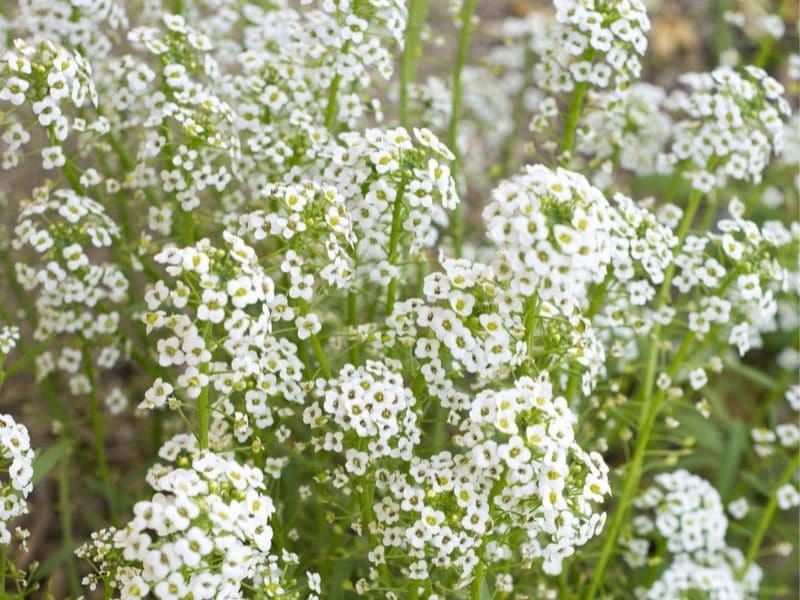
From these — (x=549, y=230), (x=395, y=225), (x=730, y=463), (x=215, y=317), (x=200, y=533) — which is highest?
(x=549, y=230)

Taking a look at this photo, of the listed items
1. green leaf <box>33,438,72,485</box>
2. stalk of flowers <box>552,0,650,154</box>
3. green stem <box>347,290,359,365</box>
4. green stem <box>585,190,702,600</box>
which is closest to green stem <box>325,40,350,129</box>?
green stem <box>347,290,359,365</box>

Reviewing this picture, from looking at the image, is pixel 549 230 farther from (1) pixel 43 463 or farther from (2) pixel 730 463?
(2) pixel 730 463

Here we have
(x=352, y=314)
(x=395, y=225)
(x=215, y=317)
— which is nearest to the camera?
(x=215, y=317)

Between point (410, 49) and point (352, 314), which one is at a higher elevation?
point (410, 49)

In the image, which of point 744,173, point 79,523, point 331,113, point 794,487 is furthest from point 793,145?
point 79,523

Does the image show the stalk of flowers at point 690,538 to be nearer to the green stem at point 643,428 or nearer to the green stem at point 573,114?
the green stem at point 643,428

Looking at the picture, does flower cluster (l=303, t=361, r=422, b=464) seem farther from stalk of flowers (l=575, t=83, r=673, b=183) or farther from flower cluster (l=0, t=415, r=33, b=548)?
stalk of flowers (l=575, t=83, r=673, b=183)

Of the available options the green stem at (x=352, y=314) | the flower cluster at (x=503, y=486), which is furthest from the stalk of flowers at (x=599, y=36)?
the flower cluster at (x=503, y=486)

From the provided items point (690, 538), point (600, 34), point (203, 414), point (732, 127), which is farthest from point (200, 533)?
point (732, 127)
